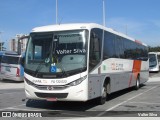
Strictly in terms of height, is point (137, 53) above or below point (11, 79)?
above

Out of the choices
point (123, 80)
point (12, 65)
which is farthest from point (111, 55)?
point (12, 65)

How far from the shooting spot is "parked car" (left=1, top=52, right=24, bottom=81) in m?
28.1

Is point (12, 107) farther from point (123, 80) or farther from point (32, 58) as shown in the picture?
point (123, 80)

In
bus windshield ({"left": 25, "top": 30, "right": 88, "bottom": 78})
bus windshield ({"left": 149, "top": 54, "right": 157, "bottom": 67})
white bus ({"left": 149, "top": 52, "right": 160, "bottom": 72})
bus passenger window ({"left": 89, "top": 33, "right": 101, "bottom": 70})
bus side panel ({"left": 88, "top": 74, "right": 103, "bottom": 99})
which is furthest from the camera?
bus windshield ({"left": 149, "top": 54, "right": 157, "bottom": 67})

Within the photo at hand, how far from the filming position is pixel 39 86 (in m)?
11.8

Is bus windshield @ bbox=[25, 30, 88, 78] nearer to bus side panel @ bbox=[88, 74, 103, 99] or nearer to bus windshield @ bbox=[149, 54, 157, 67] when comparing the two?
bus side panel @ bbox=[88, 74, 103, 99]

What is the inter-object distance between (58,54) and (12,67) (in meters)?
17.1

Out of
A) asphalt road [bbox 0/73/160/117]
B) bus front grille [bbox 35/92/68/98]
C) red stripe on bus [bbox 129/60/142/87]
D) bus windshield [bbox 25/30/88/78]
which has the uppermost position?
bus windshield [bbox 25/30/88/78]

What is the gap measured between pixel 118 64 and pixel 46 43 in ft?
16.5

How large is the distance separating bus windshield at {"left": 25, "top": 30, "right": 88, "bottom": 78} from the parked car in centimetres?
1574

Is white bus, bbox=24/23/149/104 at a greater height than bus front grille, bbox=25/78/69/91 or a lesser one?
greater

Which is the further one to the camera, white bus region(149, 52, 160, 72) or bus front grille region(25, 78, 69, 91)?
white bus region(149, 52, 160, 72)

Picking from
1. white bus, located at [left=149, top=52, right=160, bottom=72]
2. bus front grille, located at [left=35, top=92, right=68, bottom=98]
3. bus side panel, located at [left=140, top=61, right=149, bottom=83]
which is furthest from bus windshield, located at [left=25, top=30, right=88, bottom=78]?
white bus, located at [left=149, top=52, right=160, bottom=72]

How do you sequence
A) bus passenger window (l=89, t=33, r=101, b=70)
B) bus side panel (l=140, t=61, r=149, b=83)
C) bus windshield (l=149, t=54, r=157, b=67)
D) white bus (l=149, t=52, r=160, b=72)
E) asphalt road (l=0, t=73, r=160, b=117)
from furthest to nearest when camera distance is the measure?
bus windshield (l=149, t=54, r=157, b=67) → white bus (l=149, t=52, r=160, b=72) → bus side panel (l=140, t=61, r=149, b=83) → bus passenger window (l=89, t=33, r=101, b=70) → asphalt road (l=0, t=73, r=160, b=117)
